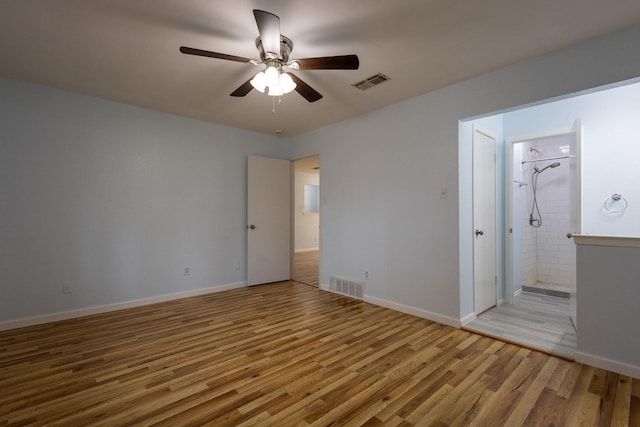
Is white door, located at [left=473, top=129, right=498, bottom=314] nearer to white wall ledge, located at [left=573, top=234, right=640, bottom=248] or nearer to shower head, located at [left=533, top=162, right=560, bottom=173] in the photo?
white wall ledge, located at [left=573, top=234, right=640, bottom=248]

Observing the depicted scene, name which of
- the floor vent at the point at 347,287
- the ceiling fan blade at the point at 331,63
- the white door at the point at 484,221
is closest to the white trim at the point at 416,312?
the floor vent at the point at 347,287

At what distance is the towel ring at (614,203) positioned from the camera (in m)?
2.97

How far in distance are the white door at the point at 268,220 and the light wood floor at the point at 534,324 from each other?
302 cm

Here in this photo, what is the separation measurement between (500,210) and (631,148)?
1317mm

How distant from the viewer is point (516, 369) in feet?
6.98

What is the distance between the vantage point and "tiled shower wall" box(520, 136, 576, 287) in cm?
446

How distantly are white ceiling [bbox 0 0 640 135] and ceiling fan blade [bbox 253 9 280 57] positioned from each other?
225mm

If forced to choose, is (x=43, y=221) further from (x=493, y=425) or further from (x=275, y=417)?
(x=493, y=425)

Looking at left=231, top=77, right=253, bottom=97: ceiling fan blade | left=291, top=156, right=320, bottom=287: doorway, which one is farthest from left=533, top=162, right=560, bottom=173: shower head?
left=291, top=156, right=320, bottom=287: doorway

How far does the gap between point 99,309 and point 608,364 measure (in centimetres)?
487

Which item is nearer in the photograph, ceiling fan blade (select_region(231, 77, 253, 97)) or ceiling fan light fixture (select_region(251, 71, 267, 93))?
ceiling fan light fixture (select_region(251, 71, 267, 93))

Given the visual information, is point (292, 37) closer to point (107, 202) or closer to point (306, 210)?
point (107, 202)

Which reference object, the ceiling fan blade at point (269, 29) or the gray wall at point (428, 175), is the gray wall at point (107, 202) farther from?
the ceiling fan blade at point (269, 29)

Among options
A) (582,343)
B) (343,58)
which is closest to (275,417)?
(343,58)
